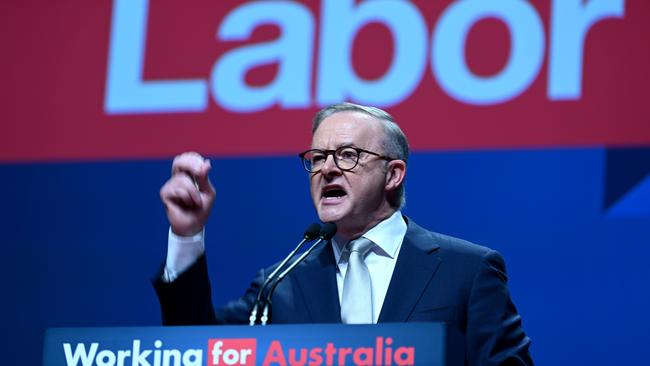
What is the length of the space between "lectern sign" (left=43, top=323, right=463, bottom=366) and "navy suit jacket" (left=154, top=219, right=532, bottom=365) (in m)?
0.34

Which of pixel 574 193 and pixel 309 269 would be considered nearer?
A: pixel 309 269

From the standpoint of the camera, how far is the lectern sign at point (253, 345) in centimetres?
176

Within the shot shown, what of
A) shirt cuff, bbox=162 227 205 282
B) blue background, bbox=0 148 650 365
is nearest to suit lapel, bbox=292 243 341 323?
shirt cuff, bbox=162 227 205 282

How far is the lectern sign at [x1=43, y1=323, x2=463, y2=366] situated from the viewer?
1759 millimetres

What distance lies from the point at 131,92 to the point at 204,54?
1.01 feet

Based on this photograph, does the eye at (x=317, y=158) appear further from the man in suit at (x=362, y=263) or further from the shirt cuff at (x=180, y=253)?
the shirt cuff at (x=180, y=253)

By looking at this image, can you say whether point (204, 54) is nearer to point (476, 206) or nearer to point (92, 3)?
point (92, 3)

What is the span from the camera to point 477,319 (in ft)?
7.70

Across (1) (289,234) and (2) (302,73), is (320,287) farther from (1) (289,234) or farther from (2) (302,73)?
(2) (302,73)

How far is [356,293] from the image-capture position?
2.45 m

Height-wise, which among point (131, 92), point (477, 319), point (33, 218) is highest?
point (131, 92)

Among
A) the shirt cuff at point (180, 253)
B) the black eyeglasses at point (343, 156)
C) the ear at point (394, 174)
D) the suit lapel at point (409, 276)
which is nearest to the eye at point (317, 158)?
the black eyeglasses at point (343, 156)

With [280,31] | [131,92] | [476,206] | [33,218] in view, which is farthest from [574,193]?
[33,218]

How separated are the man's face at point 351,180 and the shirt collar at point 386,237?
43 millimetres
